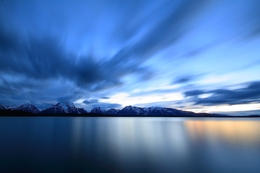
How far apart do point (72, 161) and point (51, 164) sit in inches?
85.6

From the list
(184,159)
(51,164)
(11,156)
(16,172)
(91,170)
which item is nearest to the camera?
(16,172)

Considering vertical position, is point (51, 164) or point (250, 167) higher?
point (51, 164)

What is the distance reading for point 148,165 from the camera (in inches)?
648

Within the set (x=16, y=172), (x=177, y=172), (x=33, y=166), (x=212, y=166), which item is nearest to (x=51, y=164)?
(x=33, y=166)

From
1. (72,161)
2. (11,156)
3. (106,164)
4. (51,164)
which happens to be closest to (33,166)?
(51,164)

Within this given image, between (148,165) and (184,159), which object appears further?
(184,159)

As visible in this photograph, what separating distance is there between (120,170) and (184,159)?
32.1 feet

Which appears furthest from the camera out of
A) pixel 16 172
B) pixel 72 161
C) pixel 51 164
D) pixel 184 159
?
pixel 184 159

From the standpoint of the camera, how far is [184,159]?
1952cm

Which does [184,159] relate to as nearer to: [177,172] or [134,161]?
[177,172]

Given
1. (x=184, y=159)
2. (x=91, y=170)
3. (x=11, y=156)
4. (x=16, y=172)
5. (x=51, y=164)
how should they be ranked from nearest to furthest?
1. (x=16, y=172)
2. (x=91, y=170)
3. (x=51, y=164)
4. (x=11, y=156)
5. (x=184, y=159)

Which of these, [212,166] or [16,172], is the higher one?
[16,172]

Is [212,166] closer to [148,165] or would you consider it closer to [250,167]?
[250,167]

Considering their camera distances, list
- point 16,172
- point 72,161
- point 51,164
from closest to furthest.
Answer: point 16,172, point 51,164, point 72,161
